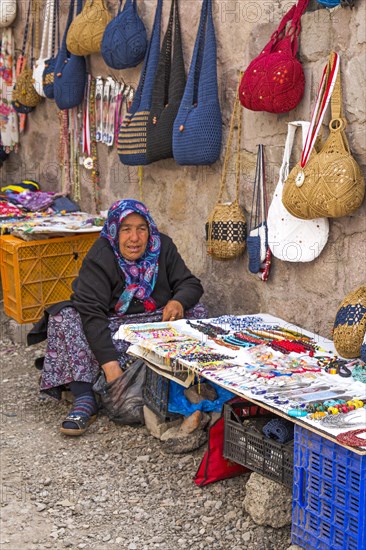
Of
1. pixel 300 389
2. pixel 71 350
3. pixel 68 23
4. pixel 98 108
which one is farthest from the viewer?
pixel 68 23

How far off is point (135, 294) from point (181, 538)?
4.87 feet

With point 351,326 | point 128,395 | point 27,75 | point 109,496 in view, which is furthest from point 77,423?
point 27,75

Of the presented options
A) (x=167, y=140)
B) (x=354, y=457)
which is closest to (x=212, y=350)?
(x=354, y=457)

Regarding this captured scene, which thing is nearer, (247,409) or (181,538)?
(181,538)

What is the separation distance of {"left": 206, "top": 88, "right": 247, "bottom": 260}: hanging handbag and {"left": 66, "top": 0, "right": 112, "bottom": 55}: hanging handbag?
154 cm

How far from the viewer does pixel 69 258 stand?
17.7 feet

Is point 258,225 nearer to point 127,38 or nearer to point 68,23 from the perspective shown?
point 127,38

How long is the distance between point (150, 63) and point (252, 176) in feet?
3.53

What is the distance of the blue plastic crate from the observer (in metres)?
2.43

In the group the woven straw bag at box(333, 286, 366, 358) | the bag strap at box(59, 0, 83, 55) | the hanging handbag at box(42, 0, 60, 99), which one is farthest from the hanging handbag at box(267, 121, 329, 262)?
the hanging handbag at box(42, 0, 60, 99)

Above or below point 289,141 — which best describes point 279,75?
above

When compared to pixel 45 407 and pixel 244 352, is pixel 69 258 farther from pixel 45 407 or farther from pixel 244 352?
pixel 244 352

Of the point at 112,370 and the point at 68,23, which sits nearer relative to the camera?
the point at 112,370

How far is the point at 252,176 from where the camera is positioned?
13.4ft
